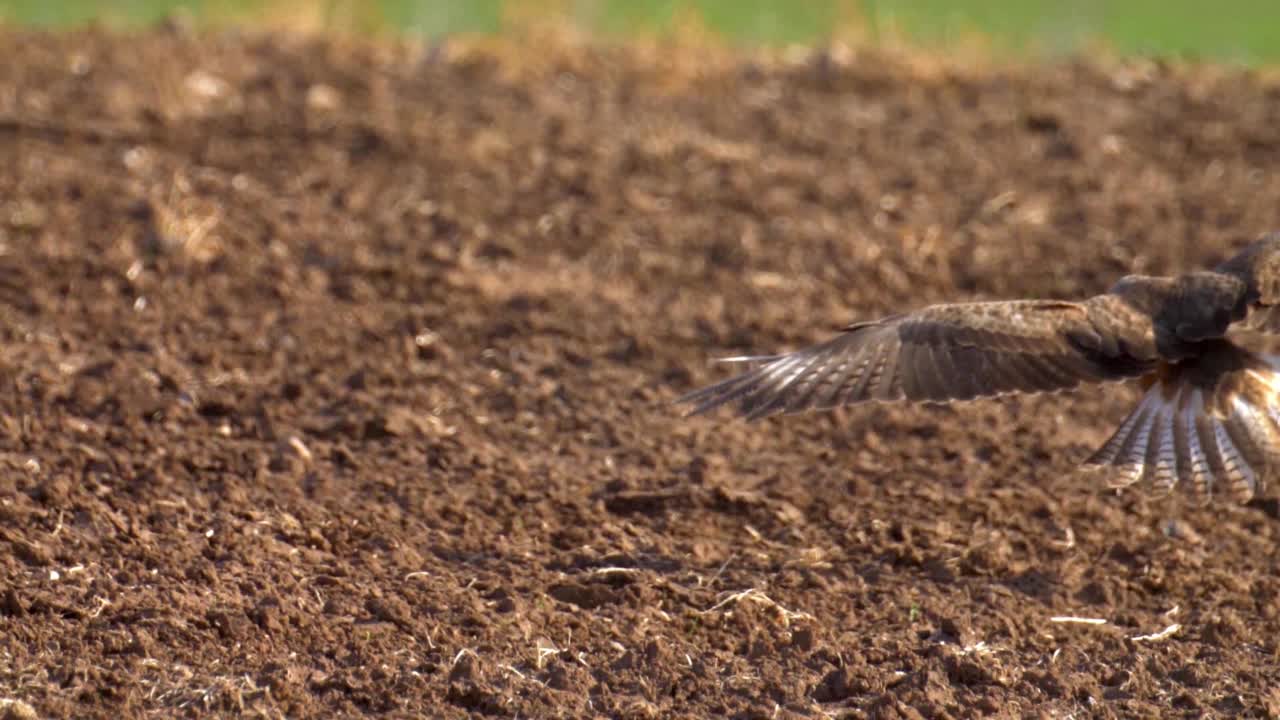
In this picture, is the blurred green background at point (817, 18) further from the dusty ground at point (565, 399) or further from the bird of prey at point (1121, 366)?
the bird of prey at point (1121, 366)

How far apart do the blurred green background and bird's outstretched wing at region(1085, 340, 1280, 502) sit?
6877mm

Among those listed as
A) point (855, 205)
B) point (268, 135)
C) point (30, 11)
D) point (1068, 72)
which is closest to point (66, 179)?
point (268, 135)

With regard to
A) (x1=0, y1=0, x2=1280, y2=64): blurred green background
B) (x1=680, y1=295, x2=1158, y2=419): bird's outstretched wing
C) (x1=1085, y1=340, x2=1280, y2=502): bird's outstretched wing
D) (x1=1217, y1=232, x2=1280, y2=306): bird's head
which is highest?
(x1=1217, y1=232, x2=1280, y2=306): bird's head

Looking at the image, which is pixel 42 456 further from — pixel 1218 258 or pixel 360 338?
pixel 1218 258

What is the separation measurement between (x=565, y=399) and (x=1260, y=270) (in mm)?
2843

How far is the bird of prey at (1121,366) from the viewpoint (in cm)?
595

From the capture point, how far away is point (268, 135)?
10469 millimetres

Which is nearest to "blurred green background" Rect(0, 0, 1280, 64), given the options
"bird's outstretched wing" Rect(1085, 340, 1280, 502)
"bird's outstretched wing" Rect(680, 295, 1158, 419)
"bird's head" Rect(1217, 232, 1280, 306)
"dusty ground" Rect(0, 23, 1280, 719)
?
"dusty ground" Rect(0, 23, 1280, 719)

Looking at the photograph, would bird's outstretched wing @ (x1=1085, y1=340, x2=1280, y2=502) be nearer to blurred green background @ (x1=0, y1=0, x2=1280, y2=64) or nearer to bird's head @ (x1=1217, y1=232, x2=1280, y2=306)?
bird's head @ (x1=1217, y1=232, x2=1280, y2=306)

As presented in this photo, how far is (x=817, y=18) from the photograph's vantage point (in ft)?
56.7

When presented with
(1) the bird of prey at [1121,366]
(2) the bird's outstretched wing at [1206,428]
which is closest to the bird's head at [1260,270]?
(1) the bird of prey at [1121,366]

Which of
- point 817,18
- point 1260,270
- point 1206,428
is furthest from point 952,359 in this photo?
point 817,18

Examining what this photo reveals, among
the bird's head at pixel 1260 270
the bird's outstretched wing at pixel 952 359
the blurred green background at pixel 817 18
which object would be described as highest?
the bird's head at pixel 1260 270

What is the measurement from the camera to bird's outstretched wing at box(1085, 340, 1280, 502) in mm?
6289
